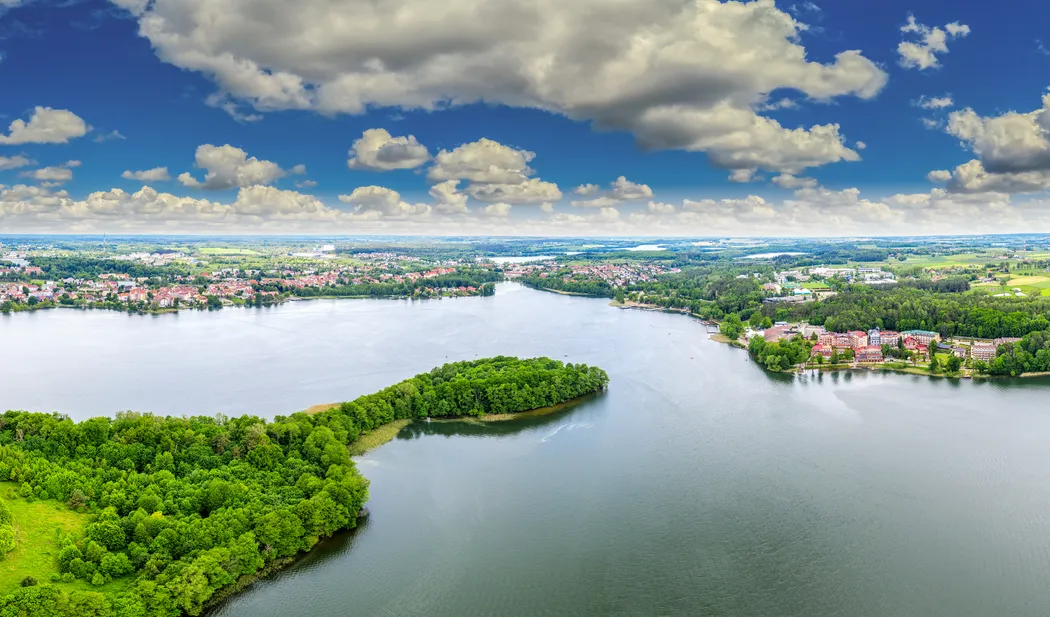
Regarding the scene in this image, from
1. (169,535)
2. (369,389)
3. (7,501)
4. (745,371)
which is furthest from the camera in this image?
(745,371)

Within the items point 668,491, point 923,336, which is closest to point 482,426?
point 668,491

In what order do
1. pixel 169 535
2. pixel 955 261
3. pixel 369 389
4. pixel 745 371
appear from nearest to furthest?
pixel 169 535
pixel 369 389
pixel 745 371
pixel 955 261

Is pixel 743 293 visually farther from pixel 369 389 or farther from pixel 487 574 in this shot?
pixel 487 574

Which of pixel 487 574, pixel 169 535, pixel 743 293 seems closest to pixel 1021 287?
pixel 743 293

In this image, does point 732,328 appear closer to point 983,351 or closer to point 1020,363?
point 983,351

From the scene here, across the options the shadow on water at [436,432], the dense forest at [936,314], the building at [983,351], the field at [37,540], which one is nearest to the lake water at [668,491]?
the shadow on water at [436,432]

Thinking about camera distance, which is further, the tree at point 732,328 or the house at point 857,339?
the tree at point 732,328

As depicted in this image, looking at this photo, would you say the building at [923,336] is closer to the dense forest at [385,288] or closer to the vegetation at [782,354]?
the vegetation at [782,354]
